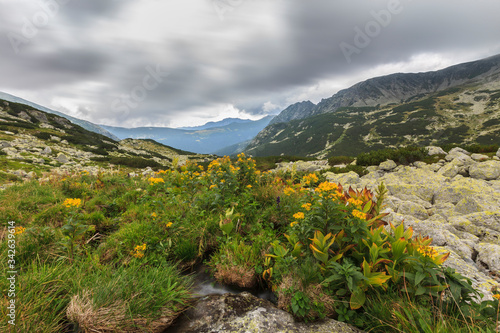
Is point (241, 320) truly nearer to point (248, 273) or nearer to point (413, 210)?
point (248, 273)

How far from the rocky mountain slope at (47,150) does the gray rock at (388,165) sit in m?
12.3

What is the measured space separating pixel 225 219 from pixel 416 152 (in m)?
14.1

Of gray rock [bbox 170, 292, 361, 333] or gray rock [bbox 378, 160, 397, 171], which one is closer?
gray rock [bbox 170, 292, 361, 333]

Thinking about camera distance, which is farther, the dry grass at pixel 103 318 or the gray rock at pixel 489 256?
the gray rock at pixel 489 256

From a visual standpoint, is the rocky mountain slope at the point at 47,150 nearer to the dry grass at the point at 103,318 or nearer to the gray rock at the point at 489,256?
the dry grass at the point at 103,318

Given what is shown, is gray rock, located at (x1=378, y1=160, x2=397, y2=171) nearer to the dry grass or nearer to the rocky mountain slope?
the rocky mountain slope

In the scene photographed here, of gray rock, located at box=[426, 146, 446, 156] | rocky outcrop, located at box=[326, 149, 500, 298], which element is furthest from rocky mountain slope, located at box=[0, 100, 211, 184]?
gray rock, located at box=[426, 146, 446, 156]

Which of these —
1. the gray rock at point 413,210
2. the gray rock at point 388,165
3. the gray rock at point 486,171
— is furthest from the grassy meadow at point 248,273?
the gray rock at point 388,165

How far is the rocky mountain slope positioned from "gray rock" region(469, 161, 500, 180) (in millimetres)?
12248

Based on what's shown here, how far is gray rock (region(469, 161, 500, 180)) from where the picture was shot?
794cm

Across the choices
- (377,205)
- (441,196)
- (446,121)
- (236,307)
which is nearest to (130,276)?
(236,307)

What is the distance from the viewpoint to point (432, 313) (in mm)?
2146

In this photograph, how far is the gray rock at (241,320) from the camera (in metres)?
2.27

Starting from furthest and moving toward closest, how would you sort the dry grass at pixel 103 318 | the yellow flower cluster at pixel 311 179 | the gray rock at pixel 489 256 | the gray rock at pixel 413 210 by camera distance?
the gray rock at pixel 413 210, the yellow flower cluster at pixel 311 179, the gray rock at pixel 489 256, the dry grass at pixel 103 318
